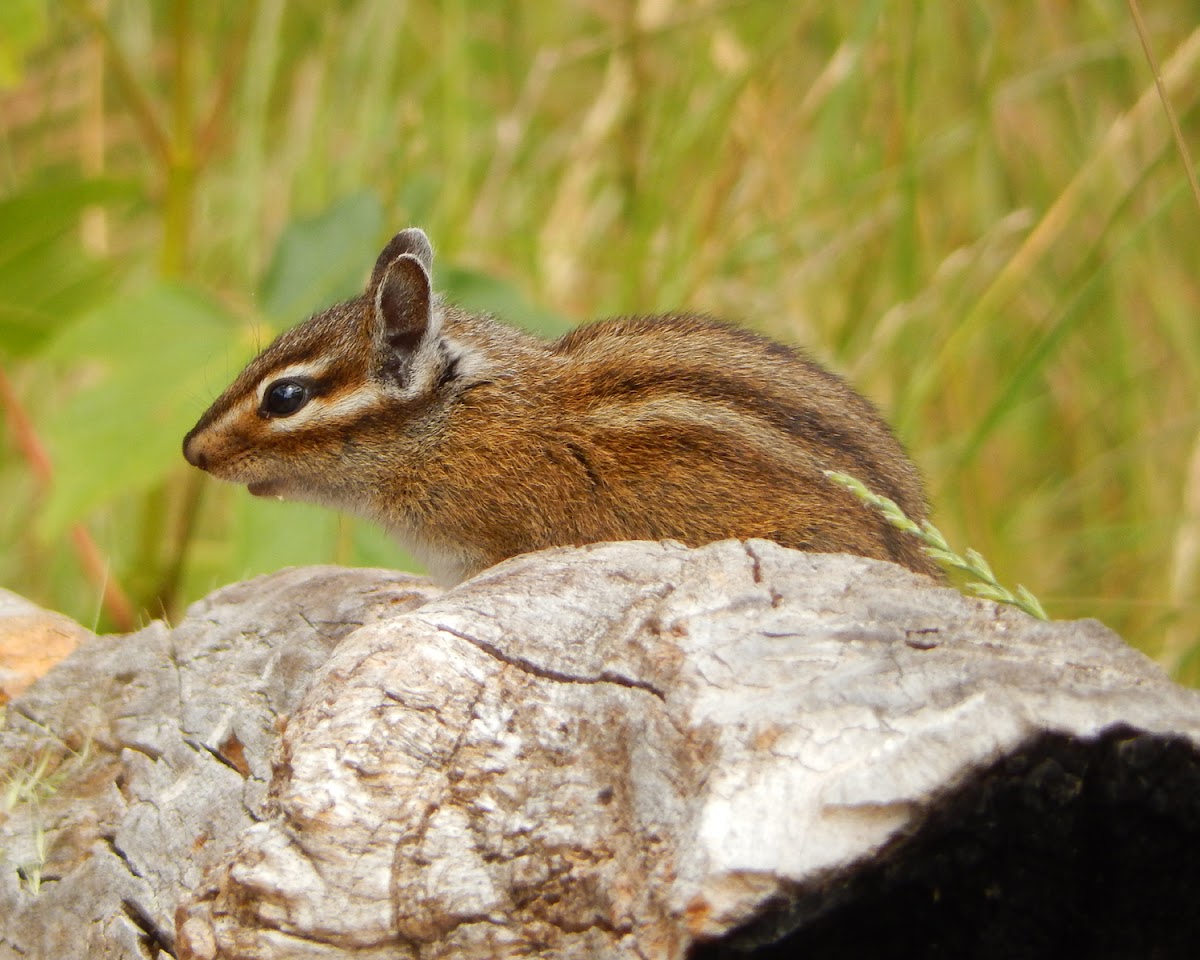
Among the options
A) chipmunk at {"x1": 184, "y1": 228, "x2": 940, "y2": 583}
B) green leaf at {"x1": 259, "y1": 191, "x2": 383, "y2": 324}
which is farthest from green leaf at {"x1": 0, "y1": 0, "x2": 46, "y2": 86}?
chipmunk at {"x1": 184, "y1": 228, "x2": 940, "y2": 583}

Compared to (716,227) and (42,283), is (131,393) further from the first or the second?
(716,227)

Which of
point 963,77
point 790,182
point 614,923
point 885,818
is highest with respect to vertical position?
point 963,77

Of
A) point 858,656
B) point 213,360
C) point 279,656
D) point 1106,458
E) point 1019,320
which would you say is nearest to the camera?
point 858,656

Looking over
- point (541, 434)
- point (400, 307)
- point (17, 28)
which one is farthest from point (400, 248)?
point (17, 28)

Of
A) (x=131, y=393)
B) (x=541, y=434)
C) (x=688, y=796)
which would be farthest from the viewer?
(x=131, y=393)

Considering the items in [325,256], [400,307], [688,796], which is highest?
[325,256]

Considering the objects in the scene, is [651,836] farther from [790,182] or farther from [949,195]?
[949,195]

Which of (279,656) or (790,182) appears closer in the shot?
(279,656)

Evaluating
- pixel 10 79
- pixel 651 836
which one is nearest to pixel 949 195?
pixel 10 79
